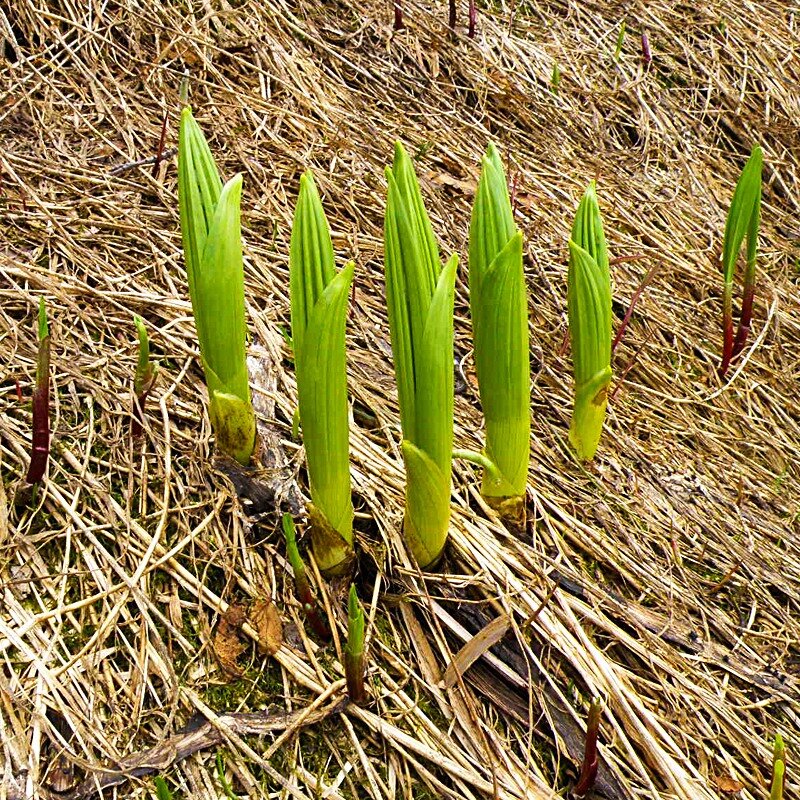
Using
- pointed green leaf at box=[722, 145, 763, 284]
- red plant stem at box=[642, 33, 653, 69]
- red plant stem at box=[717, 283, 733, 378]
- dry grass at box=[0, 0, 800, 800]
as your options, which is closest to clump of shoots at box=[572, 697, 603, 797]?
dry grass at box=[0, 0, 800, 800]

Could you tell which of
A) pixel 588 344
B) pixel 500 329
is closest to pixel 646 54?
pixel 588 344

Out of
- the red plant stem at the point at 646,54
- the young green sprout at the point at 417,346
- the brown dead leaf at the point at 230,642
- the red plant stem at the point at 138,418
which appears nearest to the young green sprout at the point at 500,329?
the young green sprout at the point at 417,346

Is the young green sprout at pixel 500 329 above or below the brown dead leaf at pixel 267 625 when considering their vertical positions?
above

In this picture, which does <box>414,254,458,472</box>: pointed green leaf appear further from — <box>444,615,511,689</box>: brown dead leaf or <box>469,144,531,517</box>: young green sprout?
<box>444,615,511,689</box>: brown dead leaf

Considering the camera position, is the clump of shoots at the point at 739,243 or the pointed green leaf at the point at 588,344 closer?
the pointed green leaf at the point at 588,344

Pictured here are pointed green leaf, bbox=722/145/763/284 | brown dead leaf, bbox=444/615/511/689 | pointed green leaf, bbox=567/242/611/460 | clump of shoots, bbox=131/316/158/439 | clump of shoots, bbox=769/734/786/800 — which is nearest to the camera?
clump of shoots, bbox=769/734/786/800

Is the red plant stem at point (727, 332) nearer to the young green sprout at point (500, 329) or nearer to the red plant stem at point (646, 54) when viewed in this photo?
the young green sprout at point (500, 329)

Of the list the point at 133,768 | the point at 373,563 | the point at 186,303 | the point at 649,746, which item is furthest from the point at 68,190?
the point at 649,746

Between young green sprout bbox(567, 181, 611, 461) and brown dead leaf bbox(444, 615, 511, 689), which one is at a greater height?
young green sprout bbox(567, 181, 611, 461)
